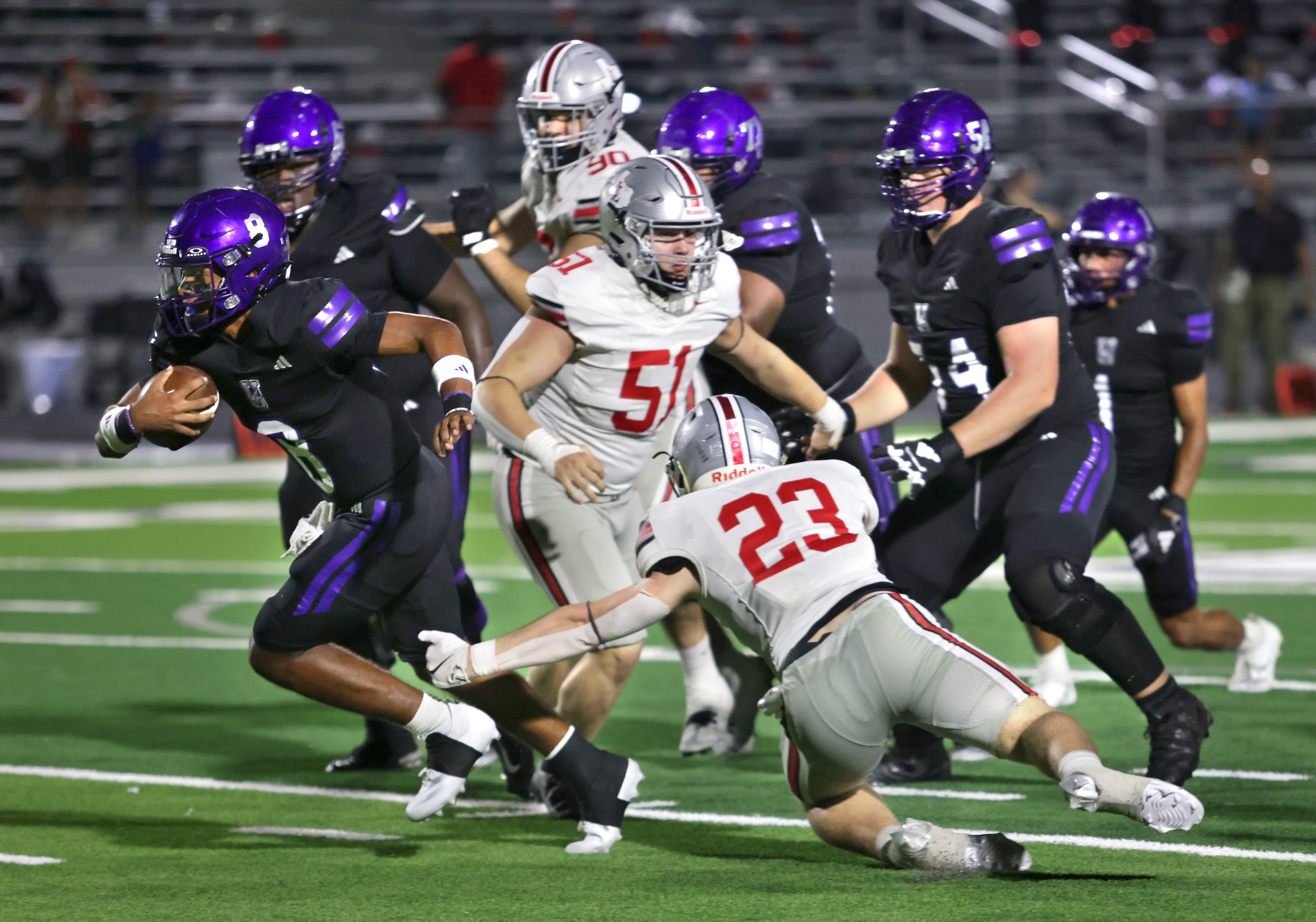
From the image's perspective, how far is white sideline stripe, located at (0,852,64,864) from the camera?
4.51 m

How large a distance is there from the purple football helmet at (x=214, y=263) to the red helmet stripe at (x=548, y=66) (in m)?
1.53

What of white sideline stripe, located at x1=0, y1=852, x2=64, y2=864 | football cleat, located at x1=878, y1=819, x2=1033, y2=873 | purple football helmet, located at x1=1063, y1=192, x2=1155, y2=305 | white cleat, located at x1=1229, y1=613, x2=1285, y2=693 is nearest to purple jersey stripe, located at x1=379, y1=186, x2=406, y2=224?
white sideline stripe, located at x1=0, y1=852, x2=64, y2=864

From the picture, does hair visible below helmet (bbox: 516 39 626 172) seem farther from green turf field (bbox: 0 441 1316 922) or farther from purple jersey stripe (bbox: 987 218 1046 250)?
green turf field (bbox: 0 441 1316 922)

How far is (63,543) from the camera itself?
11.4 m

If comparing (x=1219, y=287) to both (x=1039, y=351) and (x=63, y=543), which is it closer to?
(x=63, y=543)

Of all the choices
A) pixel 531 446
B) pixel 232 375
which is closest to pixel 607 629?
pixel 531 446

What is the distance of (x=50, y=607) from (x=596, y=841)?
5.33 meters

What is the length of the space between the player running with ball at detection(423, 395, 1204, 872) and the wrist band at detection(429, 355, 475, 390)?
1.77 feet

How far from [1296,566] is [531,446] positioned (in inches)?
229

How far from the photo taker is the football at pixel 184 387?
4.32 meters

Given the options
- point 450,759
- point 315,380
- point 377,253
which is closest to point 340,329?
point 315,380

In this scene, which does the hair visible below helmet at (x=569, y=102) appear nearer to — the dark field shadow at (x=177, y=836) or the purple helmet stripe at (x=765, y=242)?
the purple helmet stripe at (x=765, y=242)

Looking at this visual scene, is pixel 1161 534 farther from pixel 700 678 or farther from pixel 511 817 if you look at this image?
pixel 511 817

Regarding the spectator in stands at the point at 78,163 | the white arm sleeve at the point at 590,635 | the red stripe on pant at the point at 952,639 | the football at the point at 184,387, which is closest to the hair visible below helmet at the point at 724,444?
the white arm sleeve at the point at 590,635
